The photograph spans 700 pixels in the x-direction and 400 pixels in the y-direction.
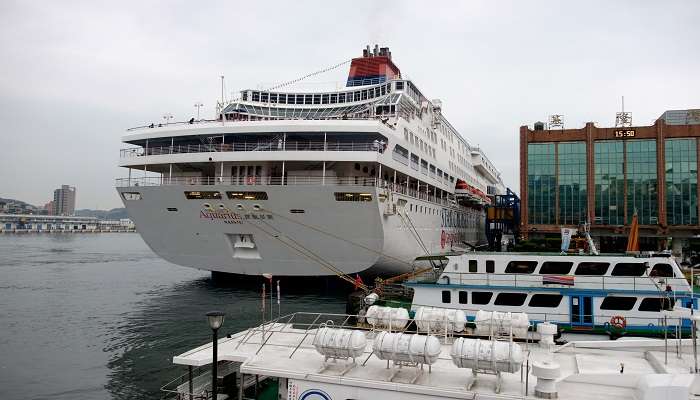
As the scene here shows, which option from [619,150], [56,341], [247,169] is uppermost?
[619,150]

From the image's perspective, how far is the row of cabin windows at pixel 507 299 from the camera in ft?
67.9

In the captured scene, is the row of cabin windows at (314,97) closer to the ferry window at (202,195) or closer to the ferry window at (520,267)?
the ferry window at (202,195)

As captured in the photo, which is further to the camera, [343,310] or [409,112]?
[409,112]

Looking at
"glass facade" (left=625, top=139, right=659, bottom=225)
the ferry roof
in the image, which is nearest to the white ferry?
the ferry roof

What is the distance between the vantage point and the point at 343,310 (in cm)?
2930

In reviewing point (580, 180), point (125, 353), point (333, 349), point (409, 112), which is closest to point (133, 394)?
point (125, 353)

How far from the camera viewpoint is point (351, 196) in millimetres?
28500

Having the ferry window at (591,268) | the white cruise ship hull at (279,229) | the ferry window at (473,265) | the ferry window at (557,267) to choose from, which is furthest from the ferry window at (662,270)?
the white cruise ship hull at (279,229)

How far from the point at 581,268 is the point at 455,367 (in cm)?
1244

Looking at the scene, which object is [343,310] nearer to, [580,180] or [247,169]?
[247,169]

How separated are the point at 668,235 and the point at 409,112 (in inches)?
1297

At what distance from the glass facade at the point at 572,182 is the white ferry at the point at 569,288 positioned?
3493 cm

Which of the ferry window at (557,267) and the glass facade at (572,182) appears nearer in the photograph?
the ferry window at (557,267)

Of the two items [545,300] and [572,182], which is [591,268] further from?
[572,182]
